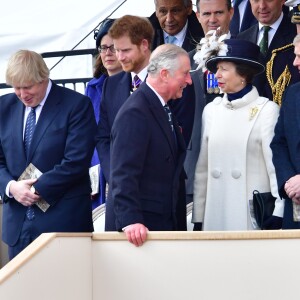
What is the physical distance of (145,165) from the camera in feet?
16.7

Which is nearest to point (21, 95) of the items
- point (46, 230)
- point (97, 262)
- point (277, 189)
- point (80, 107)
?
point (80, 107)

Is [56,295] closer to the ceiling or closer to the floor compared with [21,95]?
closer to the floor

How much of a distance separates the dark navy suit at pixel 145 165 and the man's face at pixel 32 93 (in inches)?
28.2

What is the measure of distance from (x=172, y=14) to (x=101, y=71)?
63 cm

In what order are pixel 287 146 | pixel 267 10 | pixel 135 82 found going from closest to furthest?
pixel 287 146
pixel 135 82
pixel 267 10

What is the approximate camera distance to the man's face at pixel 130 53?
18.8 feet

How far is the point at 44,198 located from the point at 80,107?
58 cm

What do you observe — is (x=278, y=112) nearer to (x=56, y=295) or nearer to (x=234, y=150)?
(x=234, y=150)

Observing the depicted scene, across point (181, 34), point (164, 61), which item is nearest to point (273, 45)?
point (181, 34)

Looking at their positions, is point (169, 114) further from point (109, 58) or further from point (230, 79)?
point (109, 58)

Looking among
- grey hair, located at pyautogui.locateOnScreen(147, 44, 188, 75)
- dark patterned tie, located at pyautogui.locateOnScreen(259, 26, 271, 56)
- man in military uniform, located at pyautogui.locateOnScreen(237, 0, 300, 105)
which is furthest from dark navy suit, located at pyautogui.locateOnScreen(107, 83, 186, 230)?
dark patterned tie, located at pyautogui.locateOnScreen(259, 26, 271, 56)

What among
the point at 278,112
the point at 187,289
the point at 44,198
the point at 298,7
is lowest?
the point at 187,289

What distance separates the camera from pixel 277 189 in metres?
5.44

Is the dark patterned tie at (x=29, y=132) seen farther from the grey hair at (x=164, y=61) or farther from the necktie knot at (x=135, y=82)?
the grey hair at (x=164, y=61)
